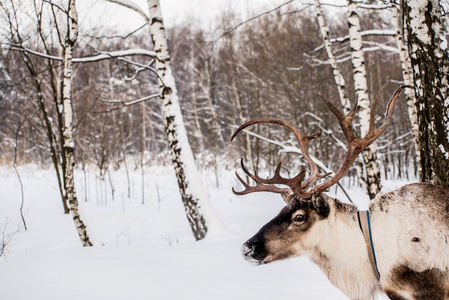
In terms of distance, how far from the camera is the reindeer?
1.95 metres

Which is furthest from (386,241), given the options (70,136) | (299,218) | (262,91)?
(262,91)

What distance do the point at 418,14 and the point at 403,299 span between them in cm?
209

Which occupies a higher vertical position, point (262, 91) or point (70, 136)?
point (262, 91)

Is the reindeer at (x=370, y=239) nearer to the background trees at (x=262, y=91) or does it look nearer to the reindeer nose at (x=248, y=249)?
the reindeer nose at (x=248, y=249)

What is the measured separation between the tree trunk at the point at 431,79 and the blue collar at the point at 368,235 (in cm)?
94

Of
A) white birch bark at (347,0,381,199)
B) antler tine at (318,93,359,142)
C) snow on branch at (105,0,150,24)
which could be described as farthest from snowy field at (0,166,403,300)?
snow on branch at (105,0,150,24)

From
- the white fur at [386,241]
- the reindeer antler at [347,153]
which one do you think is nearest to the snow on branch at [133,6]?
the reindeer antler at [347,153]

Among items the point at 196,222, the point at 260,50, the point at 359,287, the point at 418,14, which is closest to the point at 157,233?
the point at 196,222

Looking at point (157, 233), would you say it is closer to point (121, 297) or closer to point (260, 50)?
point (121, 297)

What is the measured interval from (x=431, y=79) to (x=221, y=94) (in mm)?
19711

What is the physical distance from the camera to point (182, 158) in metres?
5.24

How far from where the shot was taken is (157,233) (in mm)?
6520

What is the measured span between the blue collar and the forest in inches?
29.5

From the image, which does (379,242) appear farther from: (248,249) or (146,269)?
(146,269)
